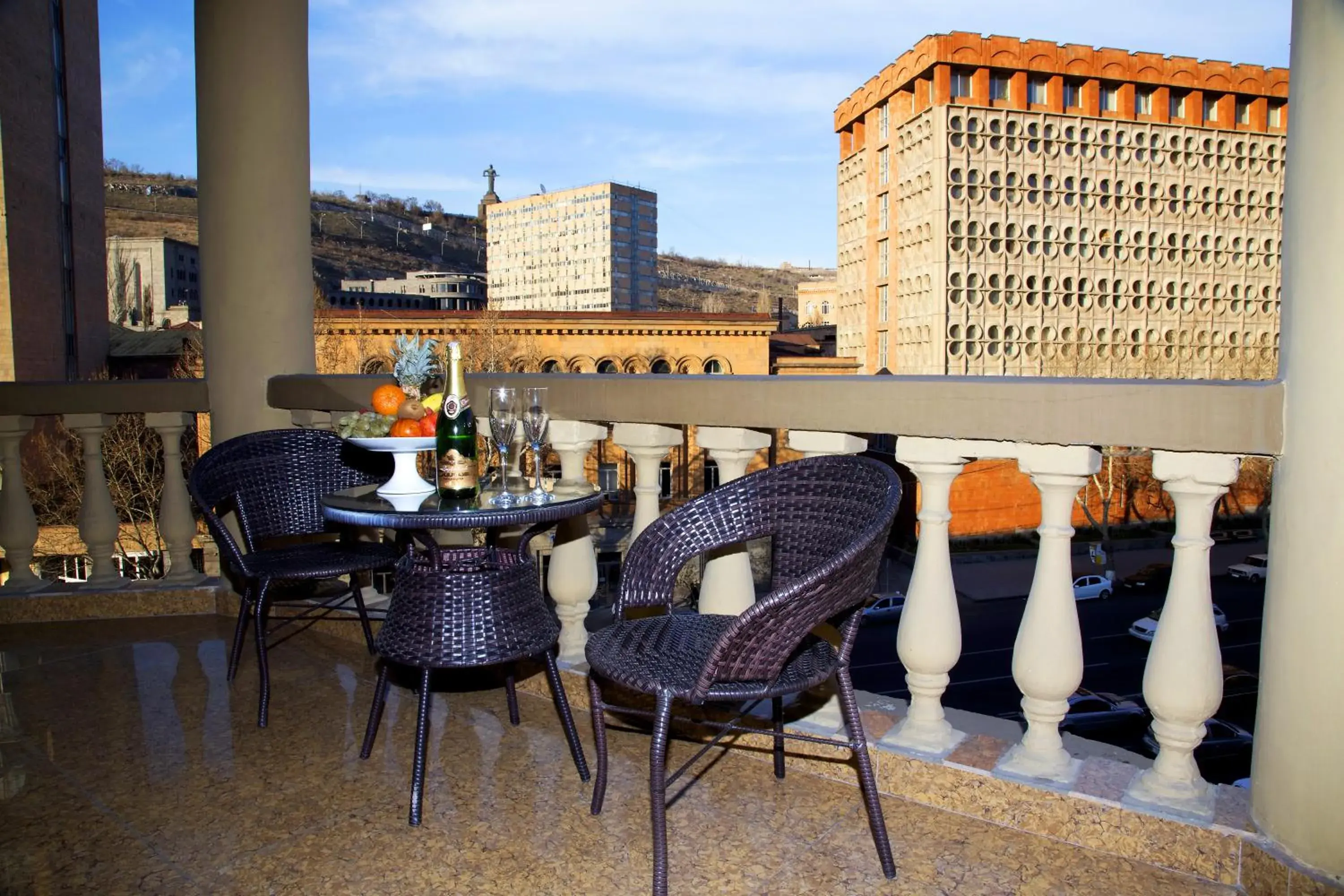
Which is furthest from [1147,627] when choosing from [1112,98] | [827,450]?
[1112,98]

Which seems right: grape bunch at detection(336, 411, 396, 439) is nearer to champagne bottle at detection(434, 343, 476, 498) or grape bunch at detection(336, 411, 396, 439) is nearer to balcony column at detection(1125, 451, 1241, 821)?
champagne bottle at detection(434, 343, 476, 498)

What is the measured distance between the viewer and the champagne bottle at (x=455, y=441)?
7.27 ft

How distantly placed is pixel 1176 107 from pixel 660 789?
158ft

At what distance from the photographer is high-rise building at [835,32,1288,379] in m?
37.9

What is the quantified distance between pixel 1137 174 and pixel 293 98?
141 feet

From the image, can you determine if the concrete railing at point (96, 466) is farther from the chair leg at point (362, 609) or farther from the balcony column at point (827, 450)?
the balcony column at point (827, 450)

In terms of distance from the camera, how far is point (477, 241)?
7894 cm

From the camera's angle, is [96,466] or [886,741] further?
[96,466]

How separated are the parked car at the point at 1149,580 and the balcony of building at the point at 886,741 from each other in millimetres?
21802

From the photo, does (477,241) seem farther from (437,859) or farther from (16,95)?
(437,859)

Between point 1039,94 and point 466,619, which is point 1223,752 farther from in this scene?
point 1039,94

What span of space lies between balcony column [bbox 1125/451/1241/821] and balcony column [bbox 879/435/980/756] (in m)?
0.40

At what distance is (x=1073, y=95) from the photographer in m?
40.2

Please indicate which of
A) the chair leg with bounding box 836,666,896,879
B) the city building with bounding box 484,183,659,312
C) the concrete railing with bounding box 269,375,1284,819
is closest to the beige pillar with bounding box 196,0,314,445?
the concrete railing with bounding box 269,375,1284,819
